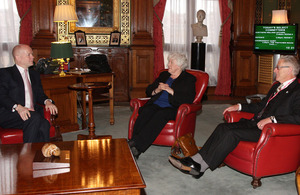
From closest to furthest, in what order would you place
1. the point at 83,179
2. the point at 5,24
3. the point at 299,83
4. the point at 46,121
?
the point at 83,179 → the point at 299,83 → the point at 46,121 → the point at 5,24

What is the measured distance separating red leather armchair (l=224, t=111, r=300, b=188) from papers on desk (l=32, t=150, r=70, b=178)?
1.62 meters

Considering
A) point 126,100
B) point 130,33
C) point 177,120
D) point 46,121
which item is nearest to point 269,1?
point 130,33

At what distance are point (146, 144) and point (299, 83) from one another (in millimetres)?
1707

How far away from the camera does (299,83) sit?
3549 millimetres

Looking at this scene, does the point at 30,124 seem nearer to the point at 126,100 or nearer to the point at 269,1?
the point at 126,100

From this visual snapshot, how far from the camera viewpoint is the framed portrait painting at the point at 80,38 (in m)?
7.57

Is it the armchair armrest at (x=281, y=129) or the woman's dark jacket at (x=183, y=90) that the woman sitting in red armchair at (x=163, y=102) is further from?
the armchair armrest at (x=281, y=129)

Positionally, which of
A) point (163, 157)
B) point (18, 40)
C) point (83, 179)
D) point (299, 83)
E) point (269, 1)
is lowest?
point (163, 157)

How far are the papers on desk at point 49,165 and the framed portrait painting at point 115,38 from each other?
5.20 metres

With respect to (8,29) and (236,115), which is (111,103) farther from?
(8,29)

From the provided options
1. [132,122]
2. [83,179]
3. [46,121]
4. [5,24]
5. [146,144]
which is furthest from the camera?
[5,24]

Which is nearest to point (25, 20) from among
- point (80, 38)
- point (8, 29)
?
point (8, 29)

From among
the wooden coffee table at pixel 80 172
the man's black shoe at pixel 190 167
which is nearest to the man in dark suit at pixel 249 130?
the man's black shoe at pixel 190 167

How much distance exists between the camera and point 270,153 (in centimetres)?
335
